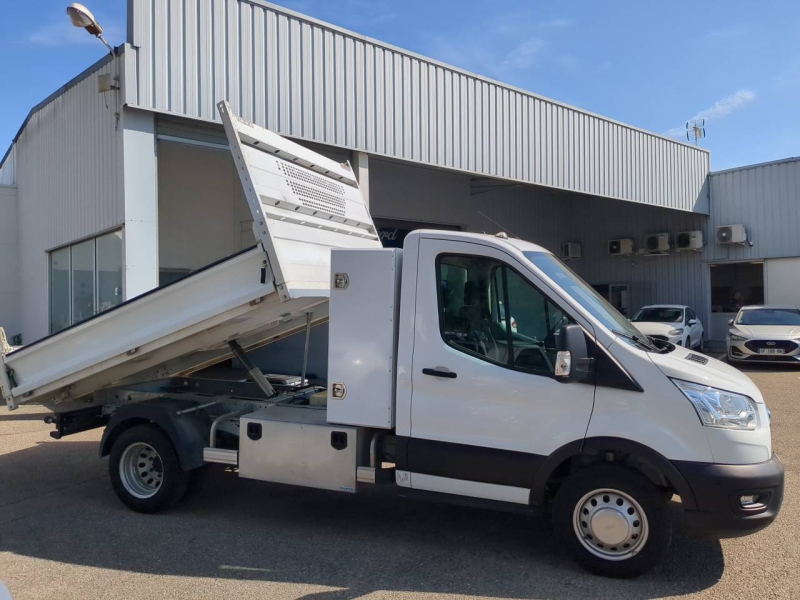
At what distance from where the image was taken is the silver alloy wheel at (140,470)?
5602 mm

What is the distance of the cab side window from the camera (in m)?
4.26

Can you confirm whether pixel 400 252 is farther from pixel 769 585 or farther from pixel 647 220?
pixel 647 220

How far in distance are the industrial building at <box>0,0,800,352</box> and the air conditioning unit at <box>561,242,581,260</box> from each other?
0.20 ft

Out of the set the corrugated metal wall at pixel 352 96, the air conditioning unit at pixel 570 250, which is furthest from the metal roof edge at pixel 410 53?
the air conditioning unit at pixel 570 250

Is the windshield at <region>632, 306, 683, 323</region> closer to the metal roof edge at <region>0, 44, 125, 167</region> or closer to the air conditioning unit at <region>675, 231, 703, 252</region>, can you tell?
the air conditioning unit at <region>675, 231, 703, 252</region>

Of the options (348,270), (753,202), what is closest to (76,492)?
(348,270)

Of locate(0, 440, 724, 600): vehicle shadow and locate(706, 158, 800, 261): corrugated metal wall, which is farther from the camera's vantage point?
locate(706, 158, 800, 261): corrugated metal wall

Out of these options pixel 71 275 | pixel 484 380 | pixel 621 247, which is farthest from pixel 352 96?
pixel 621 247

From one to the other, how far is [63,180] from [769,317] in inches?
673

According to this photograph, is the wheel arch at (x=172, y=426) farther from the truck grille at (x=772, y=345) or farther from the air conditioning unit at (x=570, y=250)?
the air conditioning unit at (x=570, y=250)

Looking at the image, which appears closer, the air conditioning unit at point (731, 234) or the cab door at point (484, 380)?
the cab door at point (484, 380)

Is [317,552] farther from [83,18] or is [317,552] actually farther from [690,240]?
[690,240]

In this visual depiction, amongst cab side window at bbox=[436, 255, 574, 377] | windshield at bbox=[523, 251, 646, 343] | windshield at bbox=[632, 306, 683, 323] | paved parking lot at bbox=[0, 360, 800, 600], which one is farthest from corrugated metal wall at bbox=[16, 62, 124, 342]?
windshield at bbox=[632, 306, 683, 323]

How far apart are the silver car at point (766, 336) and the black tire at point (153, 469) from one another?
14239 millimetres
